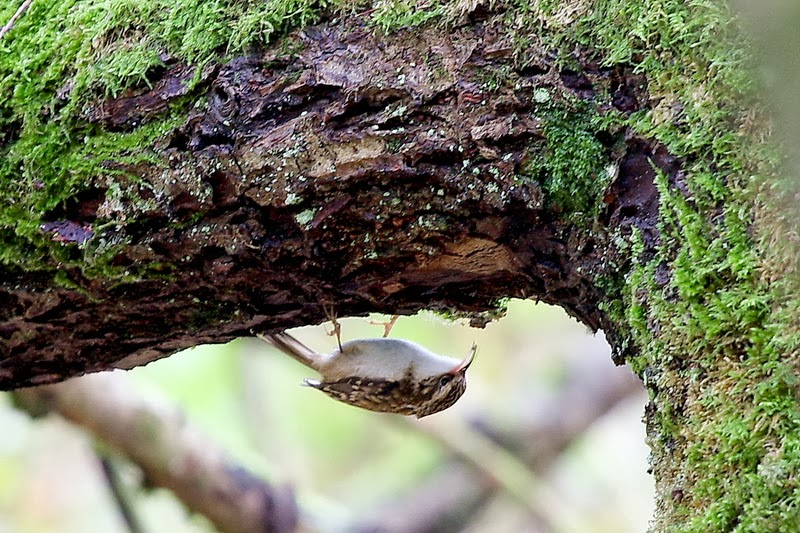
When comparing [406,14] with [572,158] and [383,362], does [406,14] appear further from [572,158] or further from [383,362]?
[383,362]

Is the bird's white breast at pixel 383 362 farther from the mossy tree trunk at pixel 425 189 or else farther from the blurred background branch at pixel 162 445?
the mossy tree trunk at pixel 425 189

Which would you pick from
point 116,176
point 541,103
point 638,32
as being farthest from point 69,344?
point 638,32

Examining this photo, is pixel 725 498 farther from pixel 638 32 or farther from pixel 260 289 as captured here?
pixel 260 289

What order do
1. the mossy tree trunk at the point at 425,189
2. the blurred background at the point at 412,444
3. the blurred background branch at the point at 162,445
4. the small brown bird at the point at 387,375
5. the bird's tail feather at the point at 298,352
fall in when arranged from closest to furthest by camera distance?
the mossy tree trunk at the point at 425,189
the small brown bird at the point at 387,375
the bird's tail feather at the point at 298,352
the blurred background branch at the point at 162,445
the blurred background at the point at 412,444

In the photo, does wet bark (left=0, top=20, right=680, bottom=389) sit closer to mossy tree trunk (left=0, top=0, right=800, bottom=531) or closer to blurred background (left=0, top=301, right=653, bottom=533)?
mossy tree trunk (left=0, top=0, right=800, bottom=531)

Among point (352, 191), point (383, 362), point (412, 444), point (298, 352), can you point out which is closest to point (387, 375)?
point (383, 362)

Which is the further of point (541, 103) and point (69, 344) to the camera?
point (69, 344)

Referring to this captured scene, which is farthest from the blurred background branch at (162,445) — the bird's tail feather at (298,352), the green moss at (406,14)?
the green moss at (406,14)
